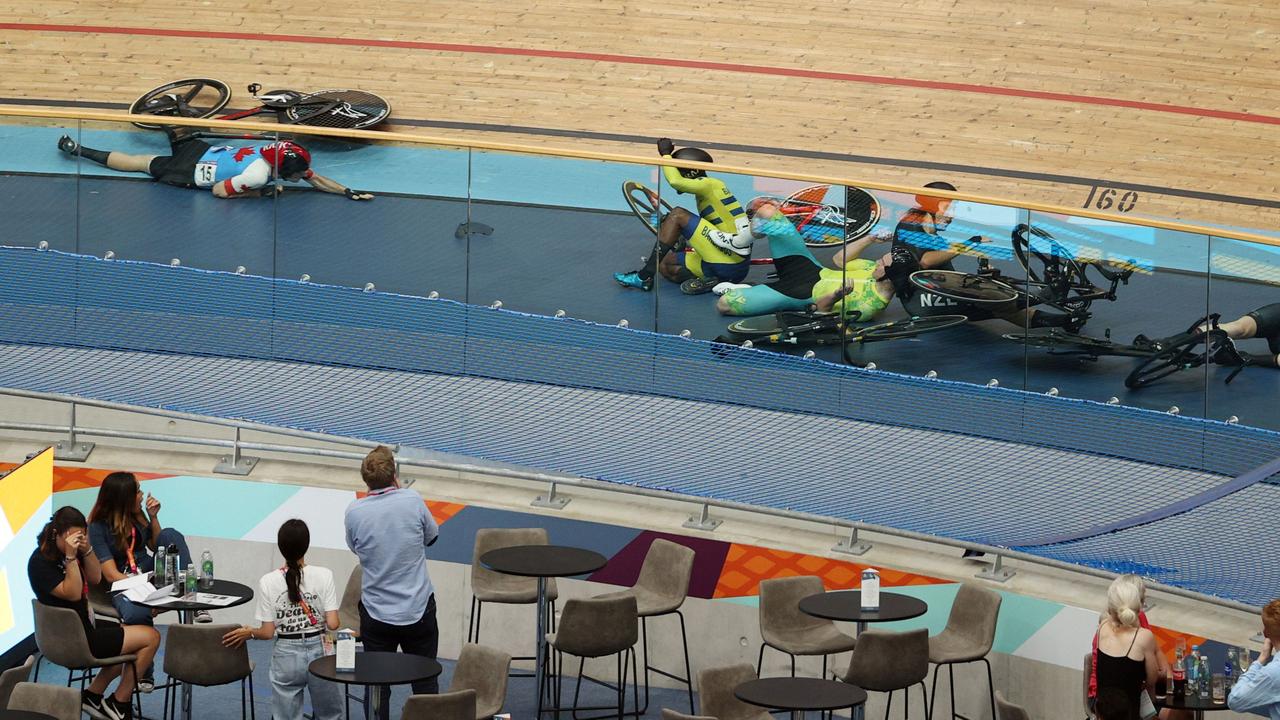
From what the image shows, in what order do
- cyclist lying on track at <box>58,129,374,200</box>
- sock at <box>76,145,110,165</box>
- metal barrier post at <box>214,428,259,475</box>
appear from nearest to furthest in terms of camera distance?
cyclist lying on track at <box>58,129,374,200</box> → sock at <box>76,145,110,165</box> → metal barrier post at <box>214,428,259,475</box>

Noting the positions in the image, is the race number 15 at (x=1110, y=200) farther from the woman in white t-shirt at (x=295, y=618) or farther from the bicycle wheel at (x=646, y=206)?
the woman in white t-shirt at (x=295, y=618)

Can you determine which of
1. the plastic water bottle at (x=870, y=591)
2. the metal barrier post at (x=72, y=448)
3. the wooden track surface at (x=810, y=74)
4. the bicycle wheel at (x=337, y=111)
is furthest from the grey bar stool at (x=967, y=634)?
the bicycle wheel at (x=337, y=111)

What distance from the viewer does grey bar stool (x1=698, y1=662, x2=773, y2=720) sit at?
5.71 meters

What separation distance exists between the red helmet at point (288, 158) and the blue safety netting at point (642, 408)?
535 mm

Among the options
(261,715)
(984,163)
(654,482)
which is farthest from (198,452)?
(984,163)

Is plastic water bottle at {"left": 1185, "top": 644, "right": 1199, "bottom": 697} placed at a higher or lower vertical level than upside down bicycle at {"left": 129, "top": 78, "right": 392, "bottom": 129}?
lower

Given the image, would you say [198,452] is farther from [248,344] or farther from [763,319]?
[763,319]

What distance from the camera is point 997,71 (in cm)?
1232

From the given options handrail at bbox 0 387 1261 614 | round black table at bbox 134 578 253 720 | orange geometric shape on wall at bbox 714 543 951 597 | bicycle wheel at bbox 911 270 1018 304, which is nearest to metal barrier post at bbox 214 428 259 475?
handrail at bbox 0 387 1261 614

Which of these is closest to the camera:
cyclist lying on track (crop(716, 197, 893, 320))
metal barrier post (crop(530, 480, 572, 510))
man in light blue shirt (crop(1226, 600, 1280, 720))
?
man in light blue shirt (crop(1226, 600, 1280, 720))

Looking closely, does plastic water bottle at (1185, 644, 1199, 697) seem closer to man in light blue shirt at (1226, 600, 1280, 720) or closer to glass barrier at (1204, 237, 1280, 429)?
man in light blue shirt at (1226, 600, 1280, 720)

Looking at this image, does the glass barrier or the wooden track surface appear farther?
the wooden track surface

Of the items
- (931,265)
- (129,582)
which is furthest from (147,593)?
(931,265)

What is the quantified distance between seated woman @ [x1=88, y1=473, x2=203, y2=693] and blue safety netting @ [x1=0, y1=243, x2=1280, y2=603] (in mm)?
938
